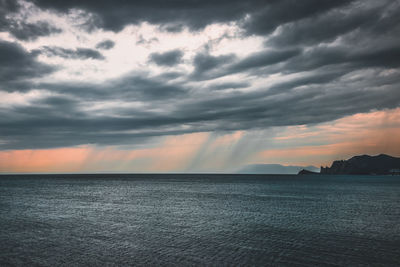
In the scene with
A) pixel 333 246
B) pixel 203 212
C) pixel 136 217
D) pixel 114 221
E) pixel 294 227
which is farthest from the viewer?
pixel 203 212

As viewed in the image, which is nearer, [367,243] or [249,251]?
[249,251]

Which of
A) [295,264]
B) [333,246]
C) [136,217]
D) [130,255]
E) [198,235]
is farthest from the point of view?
[136,217]

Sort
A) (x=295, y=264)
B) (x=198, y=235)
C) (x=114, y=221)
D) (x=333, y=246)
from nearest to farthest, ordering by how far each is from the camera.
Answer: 1. (x=295, y=264)
2. (x=333, y=246)
3. (x=198, y=235)
4. (x=114, y=221)

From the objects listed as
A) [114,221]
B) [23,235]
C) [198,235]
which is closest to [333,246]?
[198,235]

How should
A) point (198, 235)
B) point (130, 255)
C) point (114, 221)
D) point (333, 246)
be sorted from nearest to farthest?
point (130, 255)
point (333, 246)
point (198, 235)
point (114, 221)

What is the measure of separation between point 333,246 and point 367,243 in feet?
14.1

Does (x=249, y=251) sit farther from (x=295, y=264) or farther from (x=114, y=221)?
(x=114, y=221)

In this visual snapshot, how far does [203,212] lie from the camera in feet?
168

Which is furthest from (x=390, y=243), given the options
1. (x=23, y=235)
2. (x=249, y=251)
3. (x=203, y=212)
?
(x=23, y=235)

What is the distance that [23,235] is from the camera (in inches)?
1275

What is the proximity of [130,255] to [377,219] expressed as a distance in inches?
1536

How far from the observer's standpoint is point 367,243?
28.3 m

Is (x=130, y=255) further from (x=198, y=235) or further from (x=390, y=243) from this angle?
(x=390, y=243)

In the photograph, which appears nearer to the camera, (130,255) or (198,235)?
(130,255)
